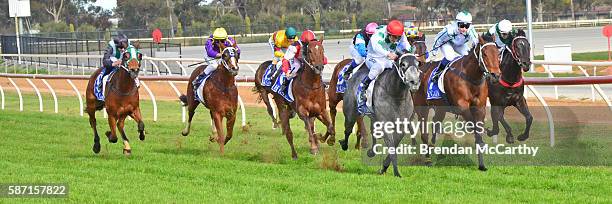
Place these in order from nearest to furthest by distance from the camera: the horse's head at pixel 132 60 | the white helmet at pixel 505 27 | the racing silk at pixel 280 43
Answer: the white helmet at pixel 505 27 → the horse's head at pixel 132 60 → the racing silk at pixel 280 43

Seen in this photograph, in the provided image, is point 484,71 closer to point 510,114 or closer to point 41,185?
point 510,114

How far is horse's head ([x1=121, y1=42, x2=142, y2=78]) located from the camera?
1279 cm

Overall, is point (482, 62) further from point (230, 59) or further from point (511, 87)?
point (230, 59)

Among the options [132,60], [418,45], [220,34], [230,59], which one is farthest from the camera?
[220,34]

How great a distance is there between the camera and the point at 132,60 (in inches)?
506

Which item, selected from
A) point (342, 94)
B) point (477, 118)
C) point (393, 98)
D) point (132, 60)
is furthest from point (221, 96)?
point (477, 118)

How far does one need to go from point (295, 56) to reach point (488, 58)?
277 cm

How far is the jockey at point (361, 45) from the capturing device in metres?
12.1

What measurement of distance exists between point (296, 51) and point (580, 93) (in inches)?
387

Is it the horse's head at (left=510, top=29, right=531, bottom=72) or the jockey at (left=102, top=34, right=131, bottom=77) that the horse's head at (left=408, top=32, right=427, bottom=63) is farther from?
the jockey at (left=102, top=34, right=131, bottom=77)

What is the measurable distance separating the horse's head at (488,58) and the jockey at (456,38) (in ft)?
2.57

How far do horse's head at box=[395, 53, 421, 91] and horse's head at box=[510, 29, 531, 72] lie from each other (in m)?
2.24

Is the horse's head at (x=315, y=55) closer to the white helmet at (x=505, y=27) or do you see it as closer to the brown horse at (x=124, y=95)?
the white helmet at (x=505, y=27)

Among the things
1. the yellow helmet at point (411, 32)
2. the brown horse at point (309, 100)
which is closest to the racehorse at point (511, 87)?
the yellow helmet at point (411, 32)
